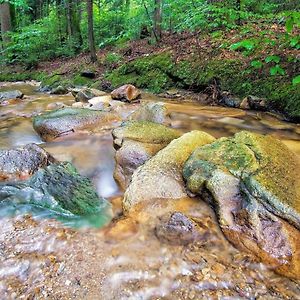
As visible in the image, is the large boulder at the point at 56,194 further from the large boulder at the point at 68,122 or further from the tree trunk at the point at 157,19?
the tree trunk at the point at 157,19

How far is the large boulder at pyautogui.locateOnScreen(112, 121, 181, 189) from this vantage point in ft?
11.4

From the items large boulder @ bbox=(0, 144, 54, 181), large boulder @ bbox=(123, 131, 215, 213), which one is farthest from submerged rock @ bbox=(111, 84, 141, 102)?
large boulder @ bbox=(123, 131, 215, 213)

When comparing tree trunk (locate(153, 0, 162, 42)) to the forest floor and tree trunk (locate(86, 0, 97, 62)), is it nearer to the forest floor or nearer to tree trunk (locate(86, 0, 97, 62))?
the forest floor

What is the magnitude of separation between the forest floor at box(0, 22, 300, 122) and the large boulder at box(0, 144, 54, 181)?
282cm

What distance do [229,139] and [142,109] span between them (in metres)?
2.36

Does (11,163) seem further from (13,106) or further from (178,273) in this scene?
(13,106)

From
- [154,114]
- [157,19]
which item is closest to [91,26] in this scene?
[157,19]

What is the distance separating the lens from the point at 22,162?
3.56 meters

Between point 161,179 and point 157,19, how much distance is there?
366 inches

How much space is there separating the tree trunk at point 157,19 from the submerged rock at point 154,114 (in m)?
6.27

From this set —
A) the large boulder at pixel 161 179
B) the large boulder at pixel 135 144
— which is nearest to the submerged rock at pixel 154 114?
the large boulder at pixel 135 144

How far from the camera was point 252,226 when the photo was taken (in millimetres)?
2367

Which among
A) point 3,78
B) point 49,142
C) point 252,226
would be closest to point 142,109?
point 49,142

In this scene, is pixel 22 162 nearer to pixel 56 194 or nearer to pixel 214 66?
pixel 56 194
